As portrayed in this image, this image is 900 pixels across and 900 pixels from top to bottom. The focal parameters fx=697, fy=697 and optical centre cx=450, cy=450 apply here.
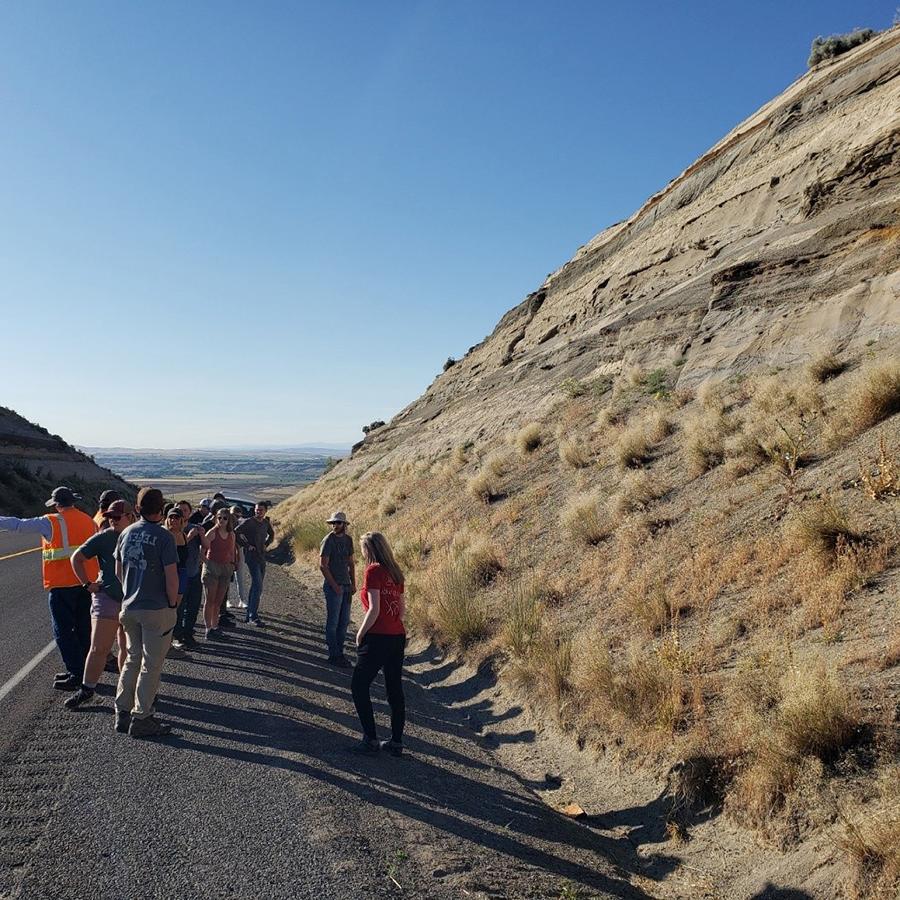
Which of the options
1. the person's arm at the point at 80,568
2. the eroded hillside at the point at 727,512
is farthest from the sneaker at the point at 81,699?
the eroded hillside at the point at 727,512

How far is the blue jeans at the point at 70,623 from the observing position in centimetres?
725

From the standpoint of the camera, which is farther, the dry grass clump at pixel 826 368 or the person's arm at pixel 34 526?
the dry grass clump at pixel 826 368

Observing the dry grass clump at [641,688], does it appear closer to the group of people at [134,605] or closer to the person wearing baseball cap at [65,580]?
the group of people at [134,605]

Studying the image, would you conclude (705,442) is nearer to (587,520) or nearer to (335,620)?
(587,520)

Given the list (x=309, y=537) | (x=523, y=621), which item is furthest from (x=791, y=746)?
(x=309, y=537)

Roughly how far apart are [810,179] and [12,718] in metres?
19.1

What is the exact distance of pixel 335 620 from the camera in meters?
9.46

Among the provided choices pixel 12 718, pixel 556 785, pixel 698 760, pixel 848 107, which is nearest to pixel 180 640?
pixel 12 718

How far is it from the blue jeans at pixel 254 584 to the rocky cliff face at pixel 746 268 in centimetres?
918

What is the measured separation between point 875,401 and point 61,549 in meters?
9.65

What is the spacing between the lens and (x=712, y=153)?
Answer: 2434 centimetres

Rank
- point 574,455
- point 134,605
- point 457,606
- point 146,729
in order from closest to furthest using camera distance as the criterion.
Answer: point 146,729 → point 134,605 → point 457,606 → point 574,455

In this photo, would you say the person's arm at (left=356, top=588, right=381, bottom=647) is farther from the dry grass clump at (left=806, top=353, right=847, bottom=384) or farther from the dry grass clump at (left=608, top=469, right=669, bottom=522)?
the dry grass clump at (left=806, top=353, right=847, bottom=384)

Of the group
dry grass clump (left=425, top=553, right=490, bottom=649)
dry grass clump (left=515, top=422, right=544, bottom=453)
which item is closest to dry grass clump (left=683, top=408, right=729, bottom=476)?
dry grass clump (left=425, top=553, right=490, bottom=649)
